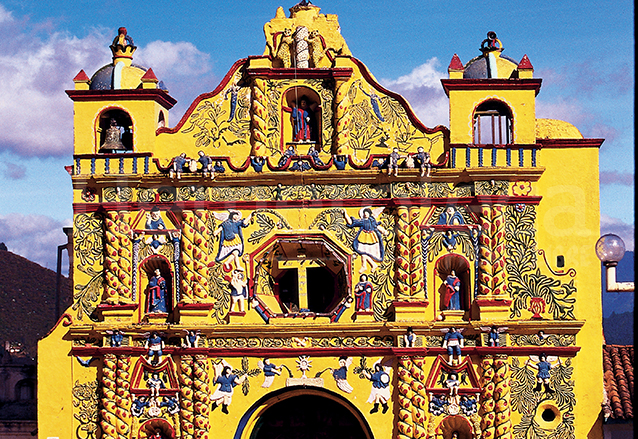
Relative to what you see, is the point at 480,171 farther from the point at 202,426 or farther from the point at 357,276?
the point at 202,426

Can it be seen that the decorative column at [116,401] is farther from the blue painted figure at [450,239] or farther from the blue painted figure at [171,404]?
the blue painted figure at [450,239]

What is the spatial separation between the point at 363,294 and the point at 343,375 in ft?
5.80

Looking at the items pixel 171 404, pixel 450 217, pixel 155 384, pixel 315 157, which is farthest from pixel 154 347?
pixel 450 217

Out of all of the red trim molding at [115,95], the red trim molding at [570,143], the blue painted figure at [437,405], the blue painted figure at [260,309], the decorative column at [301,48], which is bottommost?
the blue painted figure at [437,405]

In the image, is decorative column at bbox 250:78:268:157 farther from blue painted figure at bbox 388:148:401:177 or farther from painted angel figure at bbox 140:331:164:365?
painted angel figure at bbox 140:331:164:365

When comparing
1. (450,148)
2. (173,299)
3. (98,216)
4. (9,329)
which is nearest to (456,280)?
(450,148)

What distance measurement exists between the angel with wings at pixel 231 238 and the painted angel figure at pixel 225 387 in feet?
7.47

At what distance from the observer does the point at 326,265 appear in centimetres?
2528

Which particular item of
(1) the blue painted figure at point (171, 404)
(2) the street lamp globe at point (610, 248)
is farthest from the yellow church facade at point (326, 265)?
(2) the street lamp globe at point (610, 248)

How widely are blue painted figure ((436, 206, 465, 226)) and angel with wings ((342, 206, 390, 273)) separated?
1.20 m

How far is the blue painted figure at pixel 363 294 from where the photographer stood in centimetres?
2477

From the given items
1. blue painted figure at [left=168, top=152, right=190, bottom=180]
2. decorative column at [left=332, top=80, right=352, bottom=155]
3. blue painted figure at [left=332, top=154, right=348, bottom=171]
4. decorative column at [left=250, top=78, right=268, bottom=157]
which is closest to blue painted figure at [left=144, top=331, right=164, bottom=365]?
blue painted figure at [left=168, top=152, right=190, bottom=180]

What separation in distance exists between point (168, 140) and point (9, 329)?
25.4 meters

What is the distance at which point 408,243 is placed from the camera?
2480cm
